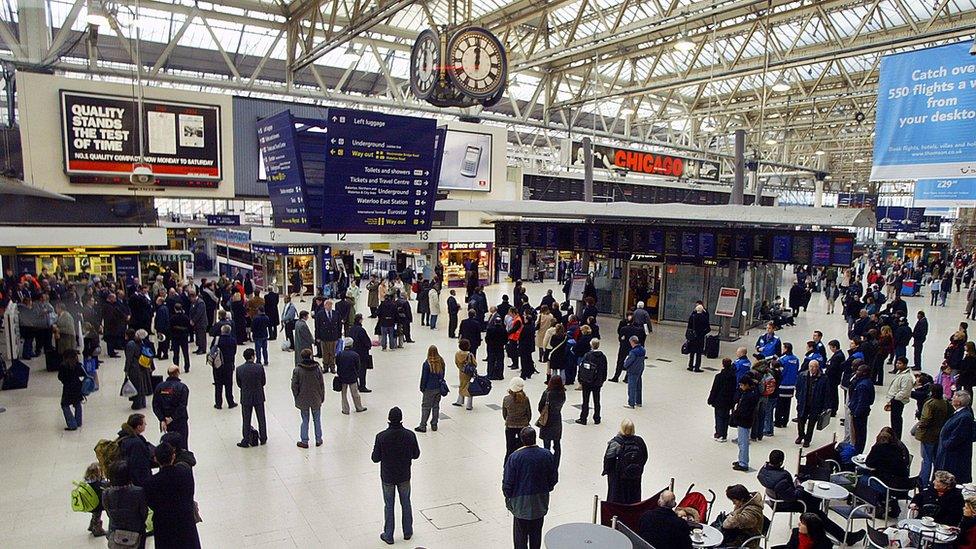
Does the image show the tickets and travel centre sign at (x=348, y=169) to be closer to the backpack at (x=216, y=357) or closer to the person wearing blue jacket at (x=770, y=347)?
the backpack at (x=216, y=357)

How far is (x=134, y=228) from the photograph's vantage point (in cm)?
1606

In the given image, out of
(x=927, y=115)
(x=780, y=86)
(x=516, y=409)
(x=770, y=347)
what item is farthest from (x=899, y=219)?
(x=516, y=409)

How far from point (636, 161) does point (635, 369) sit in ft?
20.2

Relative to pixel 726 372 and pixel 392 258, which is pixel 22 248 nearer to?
pixel 392 258

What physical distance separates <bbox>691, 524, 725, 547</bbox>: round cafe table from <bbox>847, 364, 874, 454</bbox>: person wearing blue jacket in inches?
146

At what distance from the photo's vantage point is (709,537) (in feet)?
14.6

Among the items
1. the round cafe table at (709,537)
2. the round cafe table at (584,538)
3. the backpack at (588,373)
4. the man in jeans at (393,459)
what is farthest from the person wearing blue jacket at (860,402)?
the man in jeans at (393,459)

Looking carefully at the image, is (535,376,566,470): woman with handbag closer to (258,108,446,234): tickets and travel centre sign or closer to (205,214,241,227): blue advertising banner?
(258,108,446,234): tickets and travel centre sign

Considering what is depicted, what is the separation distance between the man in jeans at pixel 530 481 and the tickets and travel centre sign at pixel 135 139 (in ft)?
43.2

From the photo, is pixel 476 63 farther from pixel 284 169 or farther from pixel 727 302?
pixel 727 302

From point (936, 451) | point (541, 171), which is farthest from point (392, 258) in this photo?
point (936, 451)

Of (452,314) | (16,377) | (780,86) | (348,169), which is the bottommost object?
(16,377)

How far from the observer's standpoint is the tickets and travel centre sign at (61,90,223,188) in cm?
1421

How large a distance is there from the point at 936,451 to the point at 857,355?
7.74ft
